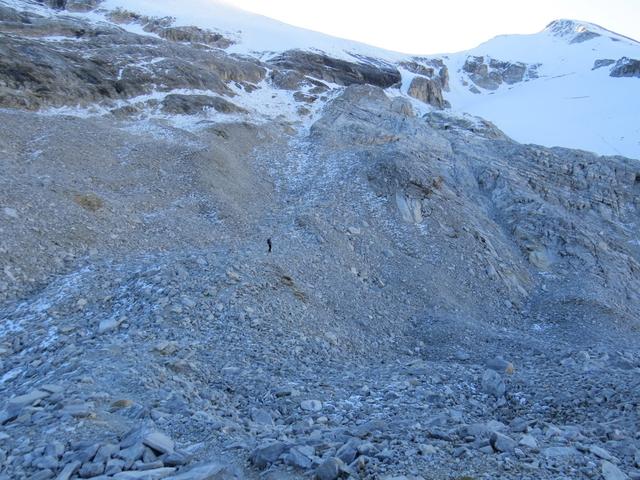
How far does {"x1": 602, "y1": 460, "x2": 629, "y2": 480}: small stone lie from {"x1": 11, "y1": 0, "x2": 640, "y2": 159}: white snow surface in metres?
31.3

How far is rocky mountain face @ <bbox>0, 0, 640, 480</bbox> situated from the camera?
21.3 feet

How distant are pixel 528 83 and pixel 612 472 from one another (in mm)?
89308

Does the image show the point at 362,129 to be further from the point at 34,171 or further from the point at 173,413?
the point at 173,413

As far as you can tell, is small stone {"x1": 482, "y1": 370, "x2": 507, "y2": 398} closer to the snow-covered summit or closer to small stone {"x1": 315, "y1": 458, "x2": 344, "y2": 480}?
small stone {"x1": 315, "y1": 458, "x2": 344, "y2": 480}

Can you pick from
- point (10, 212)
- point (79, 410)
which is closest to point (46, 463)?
point (79, 410)

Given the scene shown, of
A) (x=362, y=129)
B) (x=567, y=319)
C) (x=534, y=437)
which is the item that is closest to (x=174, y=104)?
(x=362, y=129)

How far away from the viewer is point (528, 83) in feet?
270

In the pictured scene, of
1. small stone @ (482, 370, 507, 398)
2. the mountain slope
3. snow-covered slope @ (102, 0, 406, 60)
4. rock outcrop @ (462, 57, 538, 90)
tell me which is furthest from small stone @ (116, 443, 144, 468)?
rock outcrop @ (462, 57, 538, 90)

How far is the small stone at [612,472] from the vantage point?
5738 mm

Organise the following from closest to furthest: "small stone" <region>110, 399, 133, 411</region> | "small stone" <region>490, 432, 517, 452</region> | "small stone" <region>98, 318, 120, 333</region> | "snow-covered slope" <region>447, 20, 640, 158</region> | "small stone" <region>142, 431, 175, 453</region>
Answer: "small stone" <region>142, 431, 175, 453</region> < "small stone" <region>490, 432, 517, 452</region> < "small stone" <region>110, 399, 133, 411</region> < "small stone" <region>98, 318, 120, 333</region> < "snow-covered slope" <region>447, 20, 640, 158</region>

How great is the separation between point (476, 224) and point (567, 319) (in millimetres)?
6120

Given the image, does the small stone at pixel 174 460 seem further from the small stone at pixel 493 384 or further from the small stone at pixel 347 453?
the small stone at pixel 493 384

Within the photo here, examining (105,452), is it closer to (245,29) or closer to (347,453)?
(347,453)

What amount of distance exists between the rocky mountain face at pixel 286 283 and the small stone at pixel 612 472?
32 millimetres
